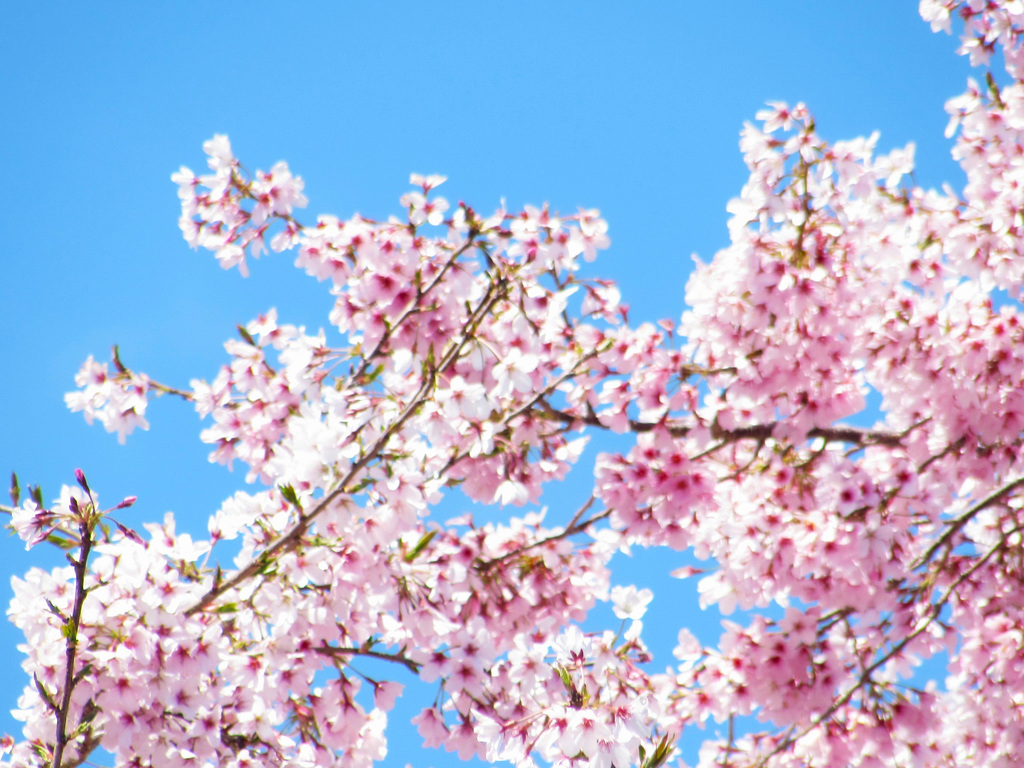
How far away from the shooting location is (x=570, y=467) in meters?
5.76

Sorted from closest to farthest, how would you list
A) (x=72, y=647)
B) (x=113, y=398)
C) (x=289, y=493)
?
(x=72, y=647)
(x=289, y=493)
(x=113, y=398)

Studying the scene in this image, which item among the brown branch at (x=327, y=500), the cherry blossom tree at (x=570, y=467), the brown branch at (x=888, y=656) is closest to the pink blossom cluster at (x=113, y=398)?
the cherry blossom tree at (x=570, y=467)

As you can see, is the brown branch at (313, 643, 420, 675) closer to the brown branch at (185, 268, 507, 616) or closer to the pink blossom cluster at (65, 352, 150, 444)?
the brown branch at (185, 268, 507, 616)

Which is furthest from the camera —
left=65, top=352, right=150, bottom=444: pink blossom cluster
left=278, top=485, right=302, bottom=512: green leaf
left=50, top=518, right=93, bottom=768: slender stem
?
left=65, top=352, right=150, bottom=444: pink blossom cluster

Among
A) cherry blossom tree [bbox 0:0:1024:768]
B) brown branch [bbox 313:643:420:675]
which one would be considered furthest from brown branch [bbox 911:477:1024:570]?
brown branch [bbox 313:643:420:675]

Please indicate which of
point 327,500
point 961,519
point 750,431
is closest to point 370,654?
point 327,500

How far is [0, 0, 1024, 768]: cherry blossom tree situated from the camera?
4152 mm

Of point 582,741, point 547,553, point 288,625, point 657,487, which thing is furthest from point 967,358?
point 288,625

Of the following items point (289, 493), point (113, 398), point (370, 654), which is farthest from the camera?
point (113, 398)

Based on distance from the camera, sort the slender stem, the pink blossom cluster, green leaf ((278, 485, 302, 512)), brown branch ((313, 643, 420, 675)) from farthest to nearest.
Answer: the pink blossom cluster → brown branch ((313, 643, 420, 675)) → green leaf ((278, 485, 302, 512)) → the slender stem

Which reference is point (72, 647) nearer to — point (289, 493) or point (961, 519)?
point (289, 493)

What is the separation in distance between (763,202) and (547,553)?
95.7 inches

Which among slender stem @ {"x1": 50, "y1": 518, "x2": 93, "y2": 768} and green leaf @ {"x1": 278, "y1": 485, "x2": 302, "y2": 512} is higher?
green leaf @ {"x1": 278, "y1": 485, "x2": 302, "y2": 512}

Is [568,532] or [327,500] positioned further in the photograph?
[568,532]
